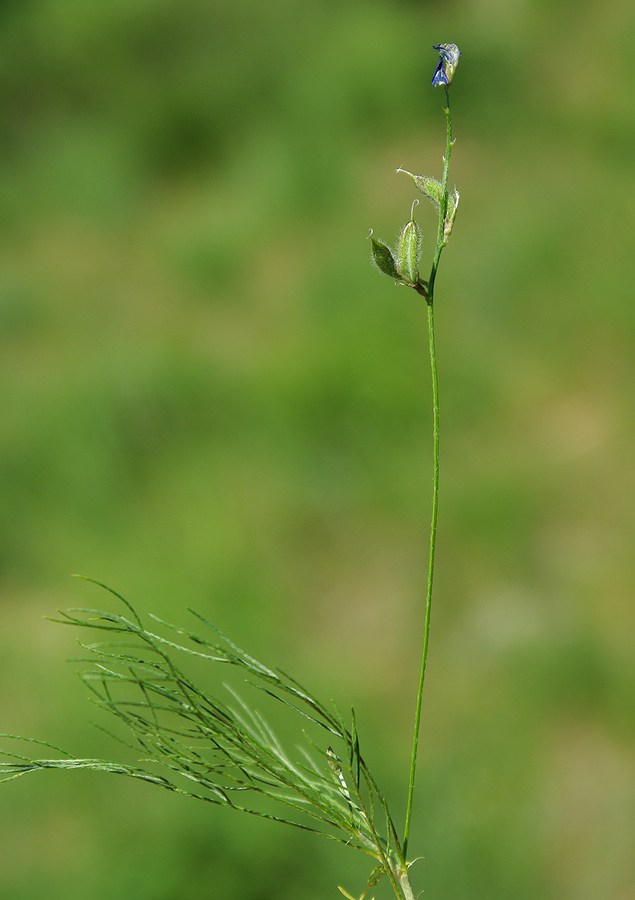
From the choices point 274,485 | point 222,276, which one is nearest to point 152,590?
point 274,485

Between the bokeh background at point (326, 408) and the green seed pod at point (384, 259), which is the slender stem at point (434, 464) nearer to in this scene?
the green seed pod at point (384, 259)

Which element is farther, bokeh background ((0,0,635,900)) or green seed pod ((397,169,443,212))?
bokeh background ((0,0,635,900))

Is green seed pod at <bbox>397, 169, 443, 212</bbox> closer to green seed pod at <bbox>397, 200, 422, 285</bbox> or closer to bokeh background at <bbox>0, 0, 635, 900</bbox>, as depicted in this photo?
green seed pod at <bbox>397, 200, 422, 285</bbox>

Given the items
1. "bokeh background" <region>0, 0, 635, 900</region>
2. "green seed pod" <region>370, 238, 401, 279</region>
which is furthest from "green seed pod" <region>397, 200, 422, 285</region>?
"bokeh background" <region>0, 0, 635, 900</region>

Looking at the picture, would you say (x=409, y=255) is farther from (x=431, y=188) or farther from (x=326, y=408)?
(x=326, y=408)

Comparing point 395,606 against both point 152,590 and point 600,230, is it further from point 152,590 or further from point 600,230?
point 600,230

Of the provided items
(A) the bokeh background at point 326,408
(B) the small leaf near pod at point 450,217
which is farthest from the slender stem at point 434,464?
(A) the bokeh background at point 326,408
